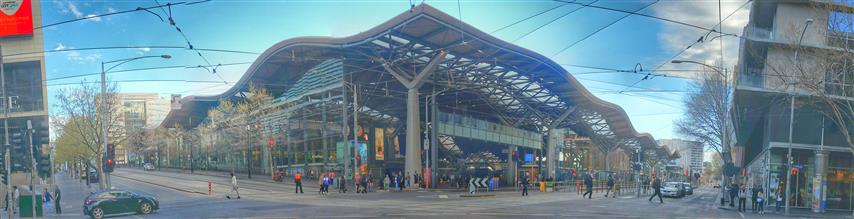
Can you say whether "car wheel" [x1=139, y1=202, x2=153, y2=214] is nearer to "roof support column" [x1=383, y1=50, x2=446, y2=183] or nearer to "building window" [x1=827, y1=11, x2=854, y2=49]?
"roof support column" [x1=383, y1=50, x2=446, y2=183]

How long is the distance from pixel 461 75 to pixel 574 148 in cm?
5449

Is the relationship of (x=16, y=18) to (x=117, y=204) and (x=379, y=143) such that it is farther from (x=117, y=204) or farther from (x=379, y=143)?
(x=379, y=143)

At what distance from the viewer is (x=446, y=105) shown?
63.9m

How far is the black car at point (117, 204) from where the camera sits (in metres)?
22.5

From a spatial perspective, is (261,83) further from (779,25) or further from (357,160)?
(779,25)

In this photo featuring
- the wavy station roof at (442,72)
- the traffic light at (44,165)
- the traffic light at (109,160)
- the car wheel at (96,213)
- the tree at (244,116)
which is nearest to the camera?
the car wheel at (96,213)

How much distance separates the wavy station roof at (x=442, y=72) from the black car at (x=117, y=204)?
19.9 metres

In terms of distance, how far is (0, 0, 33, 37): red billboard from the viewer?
2997 centimetres

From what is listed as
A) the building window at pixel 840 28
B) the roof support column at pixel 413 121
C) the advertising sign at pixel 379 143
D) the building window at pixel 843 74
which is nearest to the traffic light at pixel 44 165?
the roof support column at pixel 413 121

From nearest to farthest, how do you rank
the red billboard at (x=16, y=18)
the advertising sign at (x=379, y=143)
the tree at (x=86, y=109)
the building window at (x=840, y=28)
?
the building window at (x=840, y=28), the red billboard at (x=16, y=18), the tree at (x=86, y=109), the advertising sign at (x=379, y=143)

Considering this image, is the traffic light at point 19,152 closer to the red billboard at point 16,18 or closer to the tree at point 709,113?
the red billboard at point 16,18

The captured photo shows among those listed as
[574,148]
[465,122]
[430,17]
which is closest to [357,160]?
[430,17]

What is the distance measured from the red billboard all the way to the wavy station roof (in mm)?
17125

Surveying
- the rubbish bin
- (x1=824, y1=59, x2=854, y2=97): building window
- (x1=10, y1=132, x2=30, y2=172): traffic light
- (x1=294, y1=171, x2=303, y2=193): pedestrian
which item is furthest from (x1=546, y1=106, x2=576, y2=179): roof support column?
(x1=10, y1=132, x2=30, y2=172): traffic light
